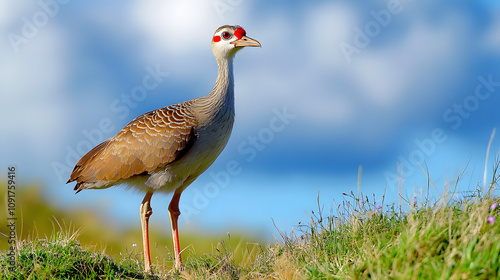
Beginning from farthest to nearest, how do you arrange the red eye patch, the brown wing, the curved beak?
the red eye patch
the curved beak
the brown wing

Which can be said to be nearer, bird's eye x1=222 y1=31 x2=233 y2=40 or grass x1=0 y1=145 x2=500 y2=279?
grass x1=0 y1=145 x2=500 y2=279

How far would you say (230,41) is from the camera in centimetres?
812

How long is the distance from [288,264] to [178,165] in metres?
2.33

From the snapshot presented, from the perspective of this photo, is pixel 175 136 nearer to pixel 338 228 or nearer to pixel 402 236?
pixel 338 228

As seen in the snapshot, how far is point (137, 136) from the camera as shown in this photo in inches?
308

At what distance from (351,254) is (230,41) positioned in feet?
13.4

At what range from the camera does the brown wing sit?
24.1 feet

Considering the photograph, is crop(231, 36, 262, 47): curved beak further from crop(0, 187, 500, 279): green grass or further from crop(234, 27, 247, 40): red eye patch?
crop(0, 187, 500, 279): green grass

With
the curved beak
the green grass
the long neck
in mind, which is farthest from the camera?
the curved beak

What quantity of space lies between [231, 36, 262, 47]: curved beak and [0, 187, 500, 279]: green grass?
2.97 metres

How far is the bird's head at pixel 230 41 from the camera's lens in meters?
8.02

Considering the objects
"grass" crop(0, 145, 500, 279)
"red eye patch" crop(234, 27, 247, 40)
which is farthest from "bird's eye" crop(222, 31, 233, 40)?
"grass" crop(0, 145, 500, 279)

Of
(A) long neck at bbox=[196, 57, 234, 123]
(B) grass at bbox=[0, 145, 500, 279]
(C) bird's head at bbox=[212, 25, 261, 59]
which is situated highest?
(C) bird's head at bbox=[212, 25, 261, 59]

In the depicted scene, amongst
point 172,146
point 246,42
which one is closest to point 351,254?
point 172,146
